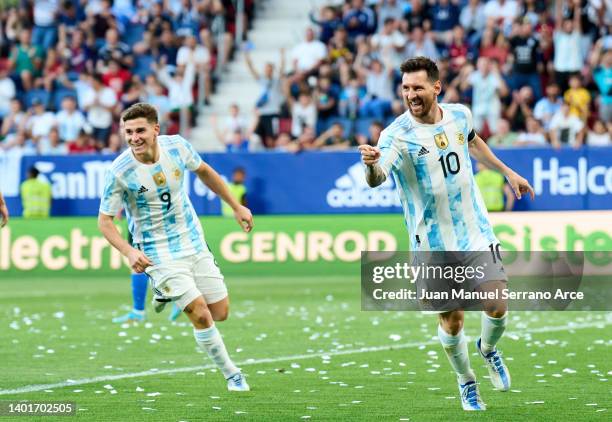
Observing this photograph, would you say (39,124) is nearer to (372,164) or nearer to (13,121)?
(13,121)

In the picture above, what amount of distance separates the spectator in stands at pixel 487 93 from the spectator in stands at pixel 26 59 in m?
9.61

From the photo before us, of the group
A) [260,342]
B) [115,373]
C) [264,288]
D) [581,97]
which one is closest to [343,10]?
[581,97]

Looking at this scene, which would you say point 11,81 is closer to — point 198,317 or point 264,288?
point 264,288

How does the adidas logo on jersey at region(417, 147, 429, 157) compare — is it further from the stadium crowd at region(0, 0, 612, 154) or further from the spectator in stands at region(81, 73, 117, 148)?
the spectator in stands at region(81, 73, 117, 148)

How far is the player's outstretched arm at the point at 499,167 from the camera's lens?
9242mm

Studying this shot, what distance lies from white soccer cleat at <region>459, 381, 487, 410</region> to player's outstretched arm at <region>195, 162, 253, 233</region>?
6.60ft

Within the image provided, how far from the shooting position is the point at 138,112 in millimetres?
9492

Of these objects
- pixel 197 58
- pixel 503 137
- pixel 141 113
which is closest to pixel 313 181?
pixel 503 137

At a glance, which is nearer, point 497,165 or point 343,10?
point 497,165

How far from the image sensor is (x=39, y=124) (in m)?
25.5

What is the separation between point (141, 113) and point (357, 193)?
1306cm

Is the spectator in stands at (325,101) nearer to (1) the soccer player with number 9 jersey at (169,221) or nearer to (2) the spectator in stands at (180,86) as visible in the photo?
(2) the spectator in stands at (180,86)

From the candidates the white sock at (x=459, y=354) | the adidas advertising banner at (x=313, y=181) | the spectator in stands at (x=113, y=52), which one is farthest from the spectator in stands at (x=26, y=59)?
the white sock at (x=459, y=354)

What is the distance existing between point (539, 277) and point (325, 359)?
25.4 feet
